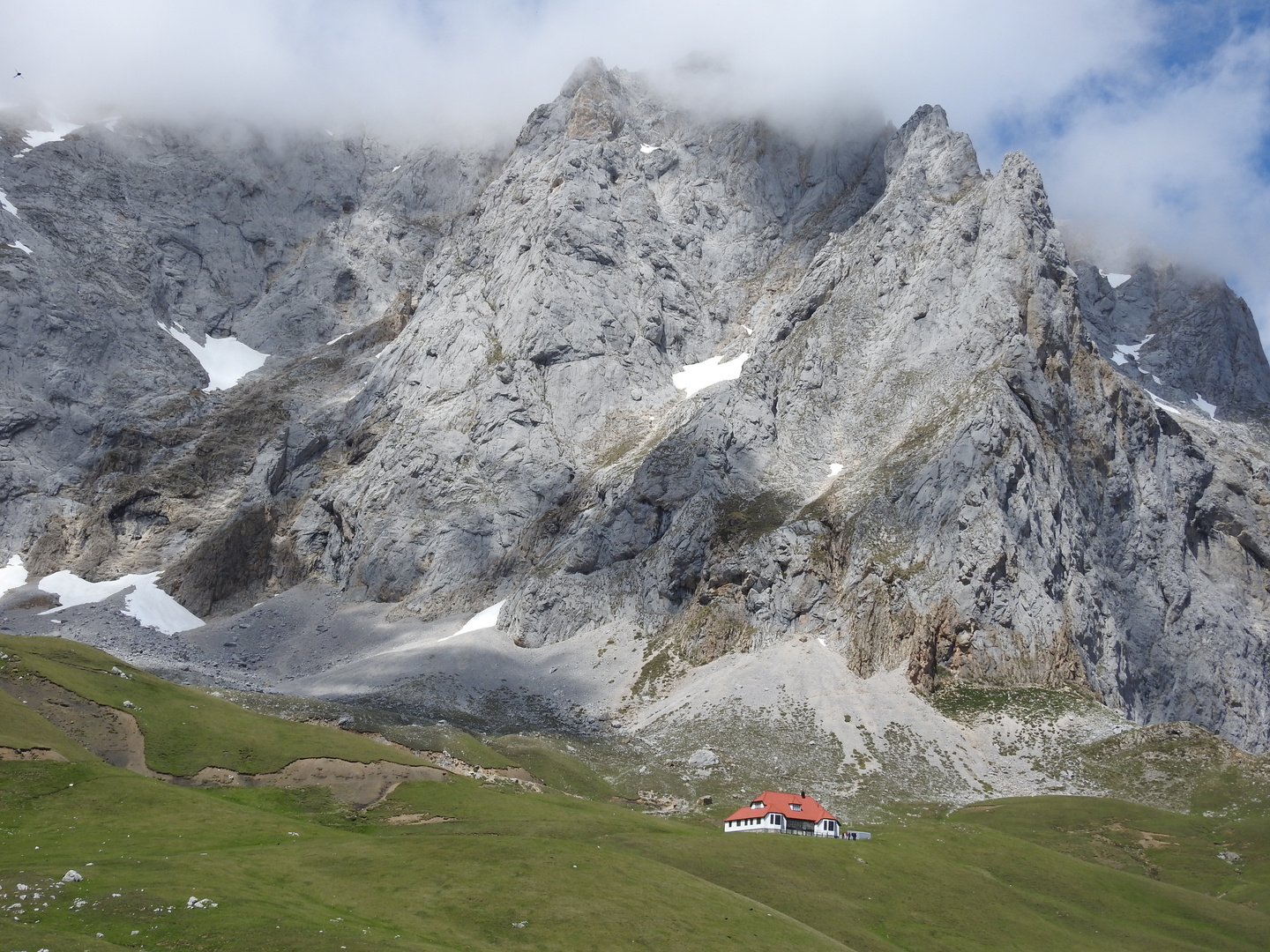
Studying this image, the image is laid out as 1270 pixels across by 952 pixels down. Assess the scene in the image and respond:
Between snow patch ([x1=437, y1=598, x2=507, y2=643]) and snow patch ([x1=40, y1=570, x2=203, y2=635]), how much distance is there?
41.2 meters

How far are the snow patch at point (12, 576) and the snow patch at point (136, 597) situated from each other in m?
3.69

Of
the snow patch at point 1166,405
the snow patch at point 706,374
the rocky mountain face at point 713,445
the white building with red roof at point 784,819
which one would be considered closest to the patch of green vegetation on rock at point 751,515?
the rocky mountain face at point 713,445

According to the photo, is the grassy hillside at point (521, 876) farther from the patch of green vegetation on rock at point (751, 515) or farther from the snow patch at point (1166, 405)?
the snow patch at point (1166, 405)

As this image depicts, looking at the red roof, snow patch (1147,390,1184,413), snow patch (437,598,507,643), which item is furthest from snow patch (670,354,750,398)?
the red roof

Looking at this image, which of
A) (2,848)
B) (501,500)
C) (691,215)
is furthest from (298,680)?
(691,215)

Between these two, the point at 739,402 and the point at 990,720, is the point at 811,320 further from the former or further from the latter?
the point at 990,720

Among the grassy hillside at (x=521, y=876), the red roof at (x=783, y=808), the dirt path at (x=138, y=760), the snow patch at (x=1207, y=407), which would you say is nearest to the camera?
the grassy hillside at (x=521, y=876)

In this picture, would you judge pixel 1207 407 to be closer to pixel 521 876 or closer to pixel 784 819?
pixel 784 819

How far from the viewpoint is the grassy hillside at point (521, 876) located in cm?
3288

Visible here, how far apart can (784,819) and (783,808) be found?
2.79 feet

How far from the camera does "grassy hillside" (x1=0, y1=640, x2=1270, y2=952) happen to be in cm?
3288

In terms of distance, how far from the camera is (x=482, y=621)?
5256 inches

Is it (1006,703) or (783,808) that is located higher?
(1006,703)

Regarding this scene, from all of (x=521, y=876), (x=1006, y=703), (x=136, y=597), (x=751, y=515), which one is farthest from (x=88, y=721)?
(x=136, y=597)
